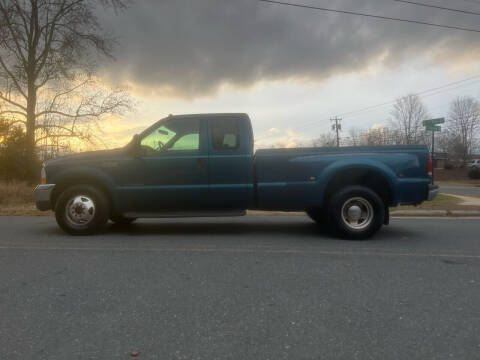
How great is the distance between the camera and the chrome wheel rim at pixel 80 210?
5613mm

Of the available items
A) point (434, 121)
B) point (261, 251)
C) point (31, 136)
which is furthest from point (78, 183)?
point (31, 136)

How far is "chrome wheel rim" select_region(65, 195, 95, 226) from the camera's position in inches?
221

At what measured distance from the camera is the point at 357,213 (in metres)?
5.42

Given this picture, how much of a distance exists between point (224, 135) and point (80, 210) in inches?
108

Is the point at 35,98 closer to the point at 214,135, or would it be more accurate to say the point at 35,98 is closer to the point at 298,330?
the point at 214,135

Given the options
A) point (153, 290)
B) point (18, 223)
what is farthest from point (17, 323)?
point (18, 223)

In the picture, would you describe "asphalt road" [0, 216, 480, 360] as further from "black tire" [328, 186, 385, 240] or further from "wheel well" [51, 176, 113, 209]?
"wheel well" [51, 176, 113, 209]

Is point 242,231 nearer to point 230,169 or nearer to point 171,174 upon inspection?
point 230,169

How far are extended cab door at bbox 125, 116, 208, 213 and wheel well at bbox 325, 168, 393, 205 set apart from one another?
216cm

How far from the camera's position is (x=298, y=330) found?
93.5 inches

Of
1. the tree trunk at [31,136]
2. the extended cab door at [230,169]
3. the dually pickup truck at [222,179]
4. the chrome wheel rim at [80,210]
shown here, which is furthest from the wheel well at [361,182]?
the tree trunk at [31,136]

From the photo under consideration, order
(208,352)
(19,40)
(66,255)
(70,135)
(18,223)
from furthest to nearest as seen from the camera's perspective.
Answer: (70,135) → (19,40) → (18,223) → (66,255) → (208,352)

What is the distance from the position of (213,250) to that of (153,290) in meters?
1.57

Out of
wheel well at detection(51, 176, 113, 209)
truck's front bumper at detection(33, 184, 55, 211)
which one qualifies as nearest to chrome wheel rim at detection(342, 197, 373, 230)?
wheel well at detection(51, 176, 113, 209)
